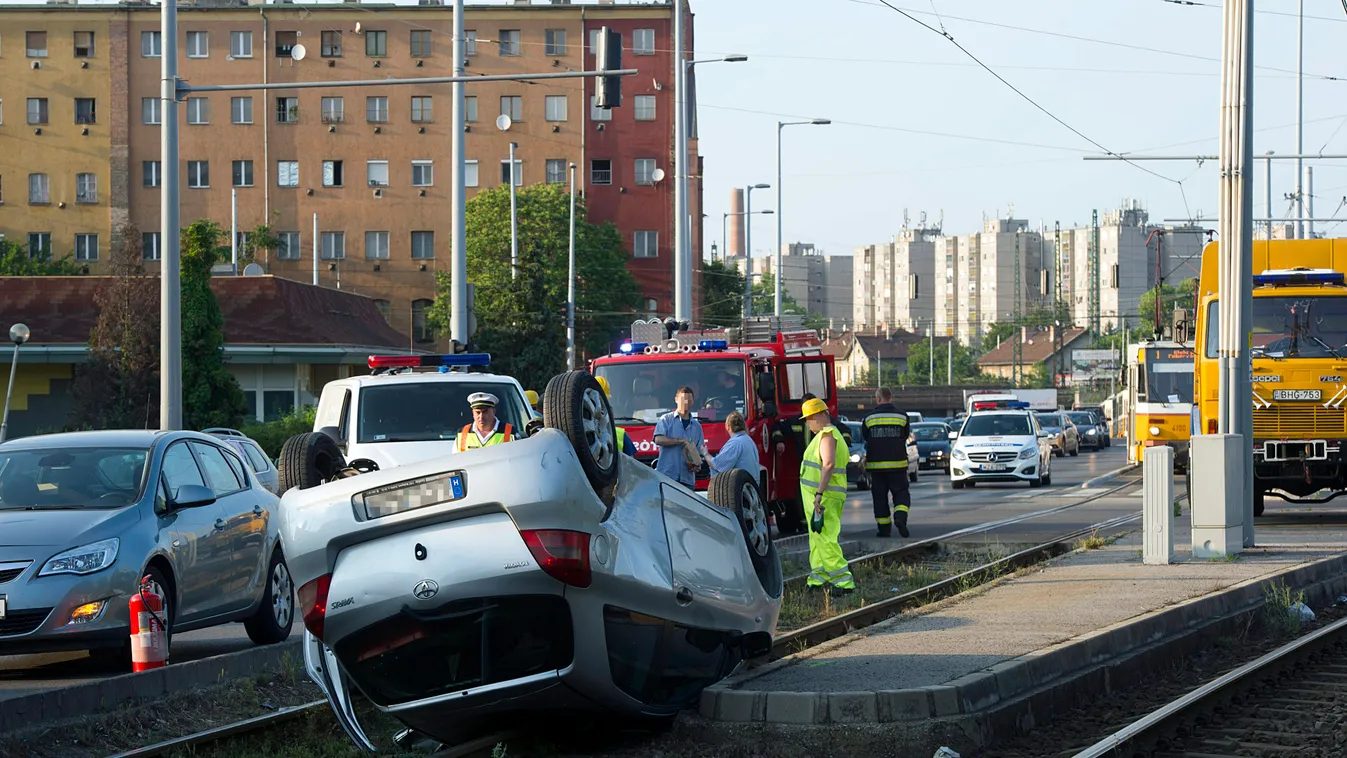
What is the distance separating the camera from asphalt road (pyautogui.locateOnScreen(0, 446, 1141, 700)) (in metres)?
11.4

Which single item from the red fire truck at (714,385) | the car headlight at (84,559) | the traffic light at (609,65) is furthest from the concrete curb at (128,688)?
the traffic light at (609,65)

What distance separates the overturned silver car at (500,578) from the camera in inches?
267

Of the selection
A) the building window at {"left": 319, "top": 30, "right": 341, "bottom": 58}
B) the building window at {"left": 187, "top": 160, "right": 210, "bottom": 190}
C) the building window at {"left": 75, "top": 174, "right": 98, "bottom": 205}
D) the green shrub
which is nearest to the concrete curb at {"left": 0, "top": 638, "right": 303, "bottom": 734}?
the green shrub

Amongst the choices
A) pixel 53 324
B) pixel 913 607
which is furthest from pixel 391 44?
pixel 913 607

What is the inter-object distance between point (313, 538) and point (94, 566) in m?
4.33

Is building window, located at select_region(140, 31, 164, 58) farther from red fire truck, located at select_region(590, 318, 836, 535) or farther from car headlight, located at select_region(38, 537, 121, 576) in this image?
car headlight, located at select_region(38, 537, 121, 576)

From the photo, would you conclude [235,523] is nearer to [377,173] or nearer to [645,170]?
[645,170]

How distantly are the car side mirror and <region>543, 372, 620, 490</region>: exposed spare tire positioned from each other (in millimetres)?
5274

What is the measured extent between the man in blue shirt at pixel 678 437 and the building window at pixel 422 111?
65.7 meters

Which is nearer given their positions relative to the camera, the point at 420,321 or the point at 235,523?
the point at 235,523

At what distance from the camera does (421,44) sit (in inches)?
3115

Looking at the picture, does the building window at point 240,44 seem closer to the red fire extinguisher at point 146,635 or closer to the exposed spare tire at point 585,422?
the red fire extinguisher at point 146,635

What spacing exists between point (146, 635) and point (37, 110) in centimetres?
7569

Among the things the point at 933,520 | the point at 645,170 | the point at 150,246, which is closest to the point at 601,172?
the point at 645,170
